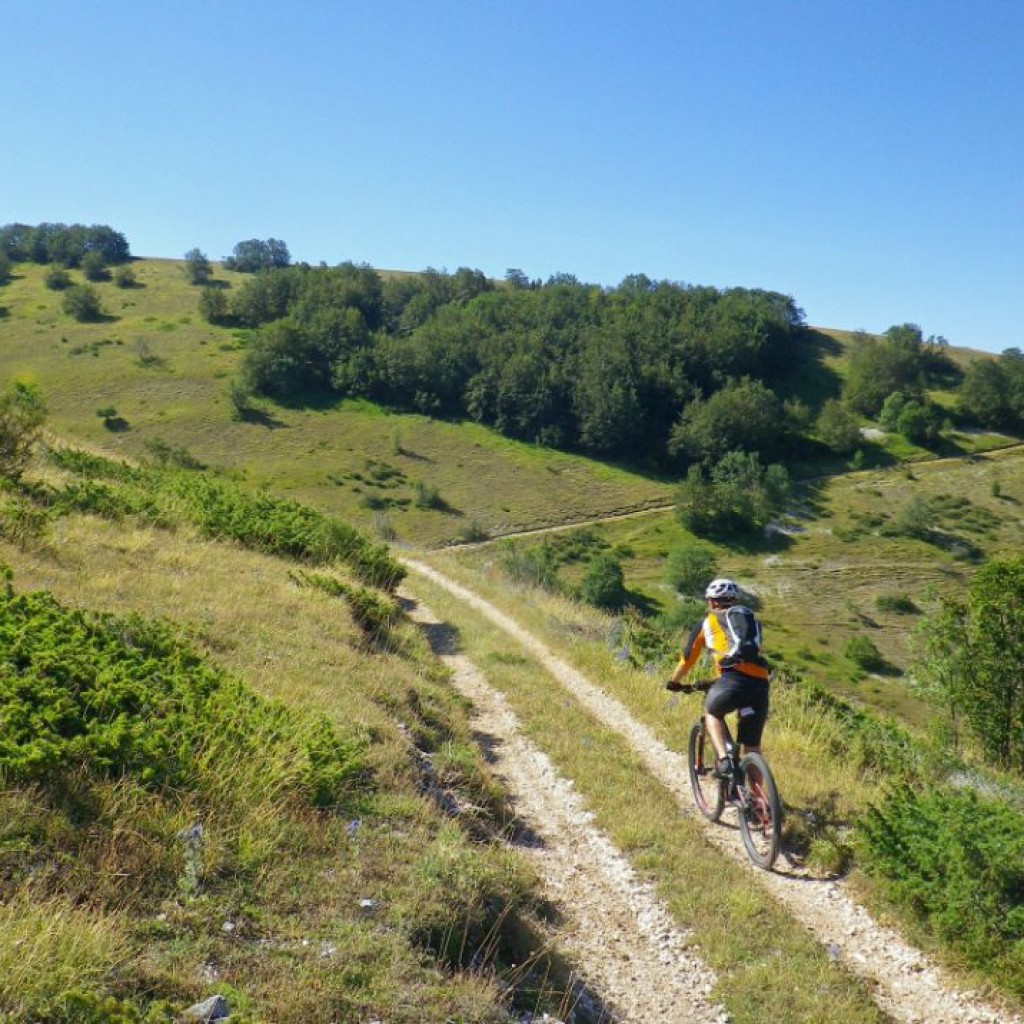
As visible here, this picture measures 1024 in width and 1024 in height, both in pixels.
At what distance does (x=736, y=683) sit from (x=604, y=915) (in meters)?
2.41

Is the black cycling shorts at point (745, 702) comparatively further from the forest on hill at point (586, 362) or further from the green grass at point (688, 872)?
the forest on hill at point (586, 362)

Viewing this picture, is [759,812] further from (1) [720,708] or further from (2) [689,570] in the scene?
(2) [689,570]

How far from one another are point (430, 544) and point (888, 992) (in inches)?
2475

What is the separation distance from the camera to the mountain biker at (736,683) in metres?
6.97

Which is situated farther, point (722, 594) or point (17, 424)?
point (17, 424)

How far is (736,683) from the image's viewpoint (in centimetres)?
699

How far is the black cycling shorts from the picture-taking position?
22.8ft

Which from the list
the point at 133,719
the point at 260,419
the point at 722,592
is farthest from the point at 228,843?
the point at 260,419

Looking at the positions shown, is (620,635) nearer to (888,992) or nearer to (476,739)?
(476,739)

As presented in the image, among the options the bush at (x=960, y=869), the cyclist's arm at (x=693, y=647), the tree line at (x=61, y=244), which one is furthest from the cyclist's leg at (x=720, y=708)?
the tree line at (x=61, y=244)

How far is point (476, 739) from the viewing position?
9547mm

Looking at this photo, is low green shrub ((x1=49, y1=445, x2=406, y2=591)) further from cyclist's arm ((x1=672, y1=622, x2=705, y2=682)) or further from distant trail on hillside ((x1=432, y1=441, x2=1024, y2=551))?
distant trail on hillside ((x1=432, y1=441, x2=1024, y2=551))

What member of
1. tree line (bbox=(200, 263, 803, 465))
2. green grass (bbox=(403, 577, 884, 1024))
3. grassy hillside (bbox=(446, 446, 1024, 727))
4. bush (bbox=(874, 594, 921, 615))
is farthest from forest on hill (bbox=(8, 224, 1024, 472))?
green grass (bbox=(403, 577, 884, 1024))

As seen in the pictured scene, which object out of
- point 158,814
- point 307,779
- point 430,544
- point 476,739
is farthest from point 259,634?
point 430,544
